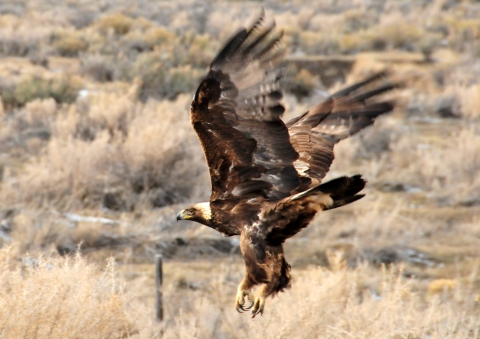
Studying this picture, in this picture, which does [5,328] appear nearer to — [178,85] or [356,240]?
[356,240]

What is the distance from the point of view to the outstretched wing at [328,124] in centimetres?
495

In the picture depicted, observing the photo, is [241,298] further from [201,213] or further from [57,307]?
[57,307]

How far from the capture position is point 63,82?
13.3 m

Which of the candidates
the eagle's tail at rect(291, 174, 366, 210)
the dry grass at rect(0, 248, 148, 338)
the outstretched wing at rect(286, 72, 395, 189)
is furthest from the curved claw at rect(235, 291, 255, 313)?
the outstretched wing at rect(286, 72, 395, 189)

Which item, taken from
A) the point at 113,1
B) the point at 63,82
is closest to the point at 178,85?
the point at 63,82

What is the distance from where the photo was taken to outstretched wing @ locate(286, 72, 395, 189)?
16.2 feet

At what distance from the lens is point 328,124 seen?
5156 mm

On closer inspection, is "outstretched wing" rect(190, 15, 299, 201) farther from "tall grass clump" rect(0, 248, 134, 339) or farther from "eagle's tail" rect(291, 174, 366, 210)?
"tall grass clump" rect(0, 248, 134, 339)

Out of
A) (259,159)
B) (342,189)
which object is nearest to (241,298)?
(259,159)

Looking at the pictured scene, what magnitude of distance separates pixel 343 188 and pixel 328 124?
1.48 m

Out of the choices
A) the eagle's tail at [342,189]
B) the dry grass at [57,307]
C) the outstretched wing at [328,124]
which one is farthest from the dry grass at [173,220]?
the eagle's tail at [342,189]

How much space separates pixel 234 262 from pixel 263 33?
482cm

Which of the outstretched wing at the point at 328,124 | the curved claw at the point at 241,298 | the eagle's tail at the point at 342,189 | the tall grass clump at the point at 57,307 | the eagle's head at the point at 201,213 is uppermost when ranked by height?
the outstretched wing at the point at 328,124

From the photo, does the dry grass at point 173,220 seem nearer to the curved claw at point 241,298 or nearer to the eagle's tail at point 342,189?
the curved claw at point 241,298
